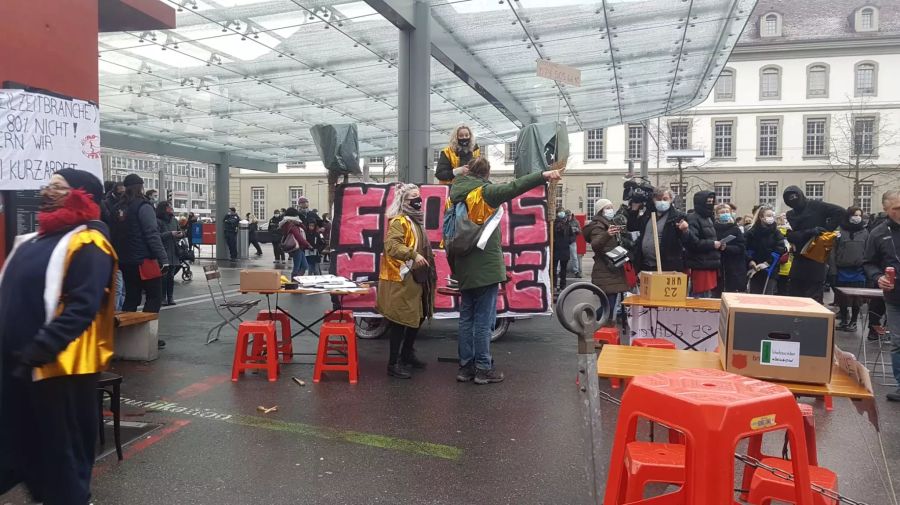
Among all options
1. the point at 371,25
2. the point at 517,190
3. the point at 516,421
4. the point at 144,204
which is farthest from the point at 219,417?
the point at 371,25

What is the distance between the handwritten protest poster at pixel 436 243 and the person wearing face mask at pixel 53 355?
5.55m

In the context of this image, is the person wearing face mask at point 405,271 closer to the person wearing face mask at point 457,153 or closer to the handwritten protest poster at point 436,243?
the person wearing face mask at point 457,153

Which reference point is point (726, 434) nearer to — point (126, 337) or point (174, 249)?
point (126, 337)

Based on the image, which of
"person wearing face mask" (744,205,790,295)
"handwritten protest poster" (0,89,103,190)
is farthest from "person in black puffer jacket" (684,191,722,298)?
"handwritten protest poster" (0,89,103,190)

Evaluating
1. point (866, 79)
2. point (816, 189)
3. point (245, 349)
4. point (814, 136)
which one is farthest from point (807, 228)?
point (866, 79)

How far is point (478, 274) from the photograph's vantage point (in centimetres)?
610

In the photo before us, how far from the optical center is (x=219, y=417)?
17.7 ft

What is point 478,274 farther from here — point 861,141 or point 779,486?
point 861,141

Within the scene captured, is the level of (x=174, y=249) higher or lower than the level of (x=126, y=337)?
higher

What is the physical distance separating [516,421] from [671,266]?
3533 millimetres

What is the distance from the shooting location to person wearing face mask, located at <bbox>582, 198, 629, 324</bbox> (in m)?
8.15

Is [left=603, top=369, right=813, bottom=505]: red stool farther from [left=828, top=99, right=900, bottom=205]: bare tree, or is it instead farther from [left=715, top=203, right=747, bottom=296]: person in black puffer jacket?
[left=828, top=99, right=900, bottom=205]: bare tree

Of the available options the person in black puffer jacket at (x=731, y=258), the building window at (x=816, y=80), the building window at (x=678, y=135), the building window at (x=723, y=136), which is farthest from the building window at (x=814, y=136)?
the person in black puffer jacket at (x=731, y=258)

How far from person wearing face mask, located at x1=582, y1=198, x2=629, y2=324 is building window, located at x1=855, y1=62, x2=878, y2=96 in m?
47.5
